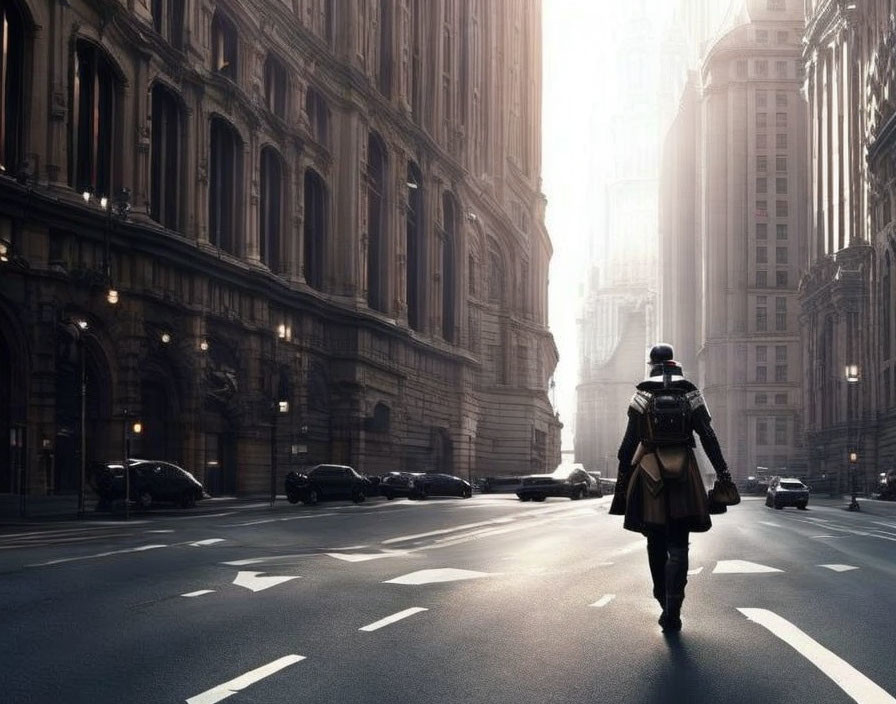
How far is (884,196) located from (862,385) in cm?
1625

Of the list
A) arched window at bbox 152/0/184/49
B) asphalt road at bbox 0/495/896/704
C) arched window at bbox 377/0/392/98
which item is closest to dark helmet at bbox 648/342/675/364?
asphalt road at bbox 0/495/896/704

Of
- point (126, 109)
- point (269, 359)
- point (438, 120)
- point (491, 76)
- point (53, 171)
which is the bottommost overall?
point (269, 359)

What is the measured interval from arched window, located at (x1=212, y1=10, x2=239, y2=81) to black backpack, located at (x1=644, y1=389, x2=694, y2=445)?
4829 centimetres

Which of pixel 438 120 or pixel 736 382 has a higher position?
pixel 438 120

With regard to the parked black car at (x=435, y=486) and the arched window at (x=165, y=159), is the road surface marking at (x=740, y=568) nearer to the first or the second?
the arched window at (x=165, y=159)

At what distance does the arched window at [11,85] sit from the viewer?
137 feet

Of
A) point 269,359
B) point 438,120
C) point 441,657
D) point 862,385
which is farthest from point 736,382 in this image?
point 441,657

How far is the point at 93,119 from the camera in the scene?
46.8 meters

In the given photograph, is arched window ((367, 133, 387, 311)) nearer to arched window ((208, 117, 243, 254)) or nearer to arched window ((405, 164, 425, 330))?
arched window ((405, 164, 425, 330))

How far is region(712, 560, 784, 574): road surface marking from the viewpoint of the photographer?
54.9 ft

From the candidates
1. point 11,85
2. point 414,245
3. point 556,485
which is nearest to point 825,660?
point 11,85

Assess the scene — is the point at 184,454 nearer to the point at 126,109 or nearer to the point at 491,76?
the point at 126,109

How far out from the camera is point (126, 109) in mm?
48531

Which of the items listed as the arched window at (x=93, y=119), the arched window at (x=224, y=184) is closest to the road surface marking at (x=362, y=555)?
the arched window at (x=93, y=119)
